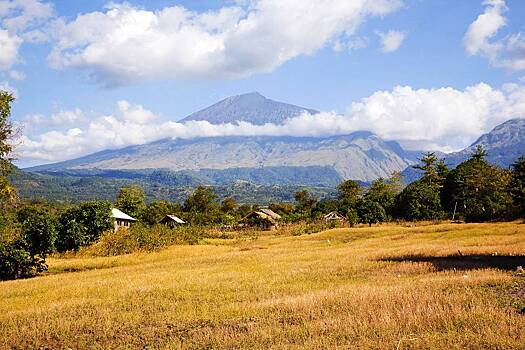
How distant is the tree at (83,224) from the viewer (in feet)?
162

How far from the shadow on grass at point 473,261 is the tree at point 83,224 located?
114 feet

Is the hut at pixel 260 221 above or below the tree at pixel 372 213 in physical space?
below

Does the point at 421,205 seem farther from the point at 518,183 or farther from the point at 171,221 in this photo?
the point at 171,221

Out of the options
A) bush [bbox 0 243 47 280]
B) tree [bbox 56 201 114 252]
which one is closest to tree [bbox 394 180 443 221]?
tree [bbox 56 201 114 252]

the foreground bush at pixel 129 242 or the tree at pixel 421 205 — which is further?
the tree at pixel 421 205

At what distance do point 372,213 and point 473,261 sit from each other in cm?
6124

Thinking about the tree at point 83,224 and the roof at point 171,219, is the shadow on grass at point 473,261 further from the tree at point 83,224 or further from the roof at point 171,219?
the roof at point 171,219

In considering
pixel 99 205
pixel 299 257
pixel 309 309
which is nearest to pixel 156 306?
pixel 309 309

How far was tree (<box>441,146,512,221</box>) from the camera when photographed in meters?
74.8

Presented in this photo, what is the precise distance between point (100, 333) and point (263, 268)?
16422mm

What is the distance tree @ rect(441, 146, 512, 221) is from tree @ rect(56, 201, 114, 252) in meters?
55.8

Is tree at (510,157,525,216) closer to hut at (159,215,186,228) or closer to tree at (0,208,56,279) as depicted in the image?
hut at (159,215,186,228)

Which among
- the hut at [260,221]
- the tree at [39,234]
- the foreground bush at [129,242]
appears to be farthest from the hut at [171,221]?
the tree at [39,234]

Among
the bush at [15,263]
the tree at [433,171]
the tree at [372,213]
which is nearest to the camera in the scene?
the bush at [15,263]
